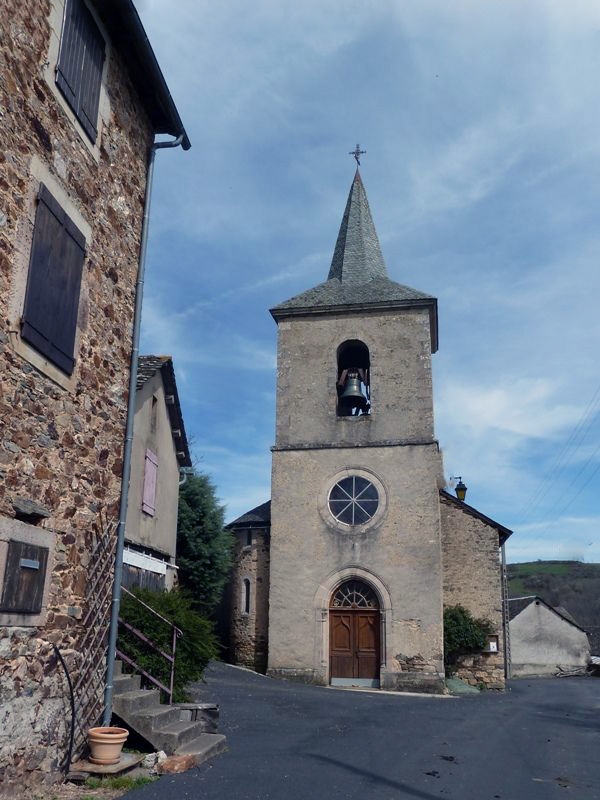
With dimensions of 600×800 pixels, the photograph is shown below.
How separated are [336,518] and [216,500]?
4.04m

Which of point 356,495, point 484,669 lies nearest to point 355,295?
point 356,495

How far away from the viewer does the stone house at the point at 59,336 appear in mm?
5547

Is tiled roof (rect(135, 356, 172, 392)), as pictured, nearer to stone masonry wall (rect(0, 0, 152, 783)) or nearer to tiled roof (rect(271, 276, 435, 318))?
stone masonry wall (rect(0, 0, 152, 783))

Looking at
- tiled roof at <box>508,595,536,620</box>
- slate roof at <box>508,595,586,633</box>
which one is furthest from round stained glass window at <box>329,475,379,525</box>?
tiled roof at <box>508,595,536,620</box>

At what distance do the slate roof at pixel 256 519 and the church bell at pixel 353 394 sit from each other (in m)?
4.20

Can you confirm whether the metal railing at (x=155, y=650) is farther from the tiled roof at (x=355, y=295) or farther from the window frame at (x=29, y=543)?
the tiled roof at (x=355, y=295)

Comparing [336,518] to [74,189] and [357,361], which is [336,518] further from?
[74,189]

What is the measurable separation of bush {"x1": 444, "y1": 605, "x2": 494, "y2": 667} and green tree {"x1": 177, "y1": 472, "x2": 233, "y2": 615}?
21.8 feet

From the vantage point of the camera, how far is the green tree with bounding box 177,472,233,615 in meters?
21.1

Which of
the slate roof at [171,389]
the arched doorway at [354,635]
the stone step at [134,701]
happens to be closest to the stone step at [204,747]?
the stone step at [134,701]

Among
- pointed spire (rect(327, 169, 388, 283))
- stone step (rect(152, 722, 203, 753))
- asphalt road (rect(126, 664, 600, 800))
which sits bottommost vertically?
asphalt road (rect(126, 664, 600, 800))

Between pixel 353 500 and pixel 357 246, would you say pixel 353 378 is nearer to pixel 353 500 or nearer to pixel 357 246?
pixel 353 500

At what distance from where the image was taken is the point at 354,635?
19.6 m

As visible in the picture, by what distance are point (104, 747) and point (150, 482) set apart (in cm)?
701
